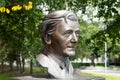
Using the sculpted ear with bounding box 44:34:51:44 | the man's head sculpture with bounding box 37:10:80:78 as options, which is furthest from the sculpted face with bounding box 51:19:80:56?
the sculpted ear with bounding box 44:34:51:44

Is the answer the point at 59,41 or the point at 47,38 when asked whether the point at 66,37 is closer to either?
→ the point at 59,41

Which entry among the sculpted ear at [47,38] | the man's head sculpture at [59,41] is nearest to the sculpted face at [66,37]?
the man's head sculpture at [59,41]

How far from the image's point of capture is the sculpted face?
6.60 m

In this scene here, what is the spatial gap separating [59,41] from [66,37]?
0.48ft

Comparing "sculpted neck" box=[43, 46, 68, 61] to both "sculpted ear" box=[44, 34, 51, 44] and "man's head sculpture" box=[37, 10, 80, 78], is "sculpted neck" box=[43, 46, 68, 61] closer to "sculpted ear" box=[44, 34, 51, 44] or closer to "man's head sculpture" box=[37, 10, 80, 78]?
"man's head sculpture" box=[37, 10, 80, 78]

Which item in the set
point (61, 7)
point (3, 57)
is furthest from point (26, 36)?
point (3, 57)

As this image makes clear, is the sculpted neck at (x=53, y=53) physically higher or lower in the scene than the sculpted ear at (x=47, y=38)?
lower

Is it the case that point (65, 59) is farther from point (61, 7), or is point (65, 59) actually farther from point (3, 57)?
point (3, 57)

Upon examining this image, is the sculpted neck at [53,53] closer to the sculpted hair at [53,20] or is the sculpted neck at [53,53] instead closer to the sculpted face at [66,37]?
the sculpted face at [66,37]

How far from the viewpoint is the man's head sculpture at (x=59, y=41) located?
6.60m

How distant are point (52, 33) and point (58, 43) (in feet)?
0.68

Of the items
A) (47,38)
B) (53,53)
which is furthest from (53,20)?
(53,53)

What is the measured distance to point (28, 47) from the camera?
14.4 meters

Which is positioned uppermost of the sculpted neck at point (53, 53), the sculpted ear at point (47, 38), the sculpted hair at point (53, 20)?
the sculpted hair at point (53, 20)
